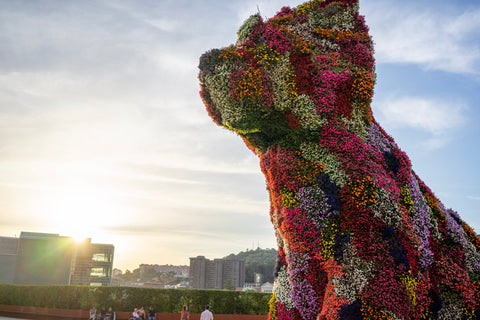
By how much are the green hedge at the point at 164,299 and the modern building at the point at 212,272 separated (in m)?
36.6

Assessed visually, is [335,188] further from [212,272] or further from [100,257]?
[212,272]

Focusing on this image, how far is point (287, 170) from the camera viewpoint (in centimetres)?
745

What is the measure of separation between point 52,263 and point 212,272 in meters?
23.1

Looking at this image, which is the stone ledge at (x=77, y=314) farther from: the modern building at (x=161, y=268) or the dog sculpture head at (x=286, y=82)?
the modern building at (x=161, y=268)

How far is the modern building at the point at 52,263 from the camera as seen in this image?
148ft

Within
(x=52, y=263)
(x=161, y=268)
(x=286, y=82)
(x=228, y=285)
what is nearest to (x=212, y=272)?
(x=228, y=285)

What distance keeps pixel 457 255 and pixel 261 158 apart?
13.9ft

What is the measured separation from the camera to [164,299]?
21.9 metres

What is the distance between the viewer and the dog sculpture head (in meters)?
7.43

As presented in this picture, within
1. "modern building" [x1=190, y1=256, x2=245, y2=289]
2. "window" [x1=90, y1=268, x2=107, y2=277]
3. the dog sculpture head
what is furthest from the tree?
the dog sculpture head

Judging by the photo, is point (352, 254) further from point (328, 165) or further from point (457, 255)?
point (457, 255)

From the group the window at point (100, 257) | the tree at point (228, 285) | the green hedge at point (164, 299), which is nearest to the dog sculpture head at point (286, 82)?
the green hedge at point (164, 299)

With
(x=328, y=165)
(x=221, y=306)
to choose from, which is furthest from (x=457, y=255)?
(x=221, y=306)

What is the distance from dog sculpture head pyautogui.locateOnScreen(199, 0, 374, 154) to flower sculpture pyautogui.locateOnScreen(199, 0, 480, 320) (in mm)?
21
